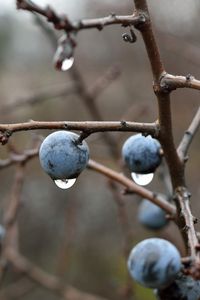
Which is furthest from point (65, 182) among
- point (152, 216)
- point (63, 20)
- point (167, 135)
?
point (152, 216)

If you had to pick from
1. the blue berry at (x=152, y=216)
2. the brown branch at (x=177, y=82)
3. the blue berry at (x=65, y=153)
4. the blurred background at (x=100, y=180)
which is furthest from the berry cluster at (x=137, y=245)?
the blurred background at (x=100, y=180)

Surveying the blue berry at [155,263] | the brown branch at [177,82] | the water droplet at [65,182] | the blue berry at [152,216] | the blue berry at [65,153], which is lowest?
the blue berry at [152,216]

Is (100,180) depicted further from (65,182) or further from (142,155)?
(65,182)

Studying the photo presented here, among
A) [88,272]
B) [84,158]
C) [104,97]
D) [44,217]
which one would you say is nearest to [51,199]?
[44,217]

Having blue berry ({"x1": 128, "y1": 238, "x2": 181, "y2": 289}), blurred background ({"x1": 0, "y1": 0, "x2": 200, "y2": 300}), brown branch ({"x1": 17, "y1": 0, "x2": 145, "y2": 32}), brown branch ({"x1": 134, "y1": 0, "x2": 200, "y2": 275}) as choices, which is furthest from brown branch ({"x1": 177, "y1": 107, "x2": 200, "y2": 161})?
blurred background ({"x1": 0, "y1": 0, "x2": 200, "y2": 300})

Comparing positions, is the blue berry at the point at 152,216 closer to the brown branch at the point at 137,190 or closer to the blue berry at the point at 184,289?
the brown branch at the point at 137,190

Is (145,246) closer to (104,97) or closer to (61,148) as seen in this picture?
(61,148)

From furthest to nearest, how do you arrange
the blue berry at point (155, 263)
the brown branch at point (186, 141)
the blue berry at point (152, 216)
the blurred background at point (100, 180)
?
the blurred background at point (100, 180), the blue berry at point (152, 216), the brown branch at point (186, 141), the blue berry at point (155, 263)

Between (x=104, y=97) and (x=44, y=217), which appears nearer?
(x=44, y=217)
